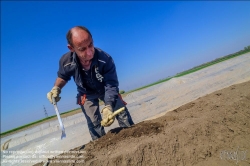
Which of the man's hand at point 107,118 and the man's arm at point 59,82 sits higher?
the man's arm at point 59,82

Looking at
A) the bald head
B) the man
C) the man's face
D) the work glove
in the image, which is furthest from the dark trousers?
the bald head

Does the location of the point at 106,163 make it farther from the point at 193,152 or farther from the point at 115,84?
the point at 115,84

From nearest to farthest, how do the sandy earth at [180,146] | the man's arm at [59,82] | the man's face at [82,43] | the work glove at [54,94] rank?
the sandy earth at [180,146]
the man's face at [82,43]
the work glove at [54,94]
the man's arm at [59,82]

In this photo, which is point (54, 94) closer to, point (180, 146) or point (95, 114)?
point (95, 114)

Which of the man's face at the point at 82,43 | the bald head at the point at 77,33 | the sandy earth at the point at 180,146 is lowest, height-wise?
the sandy earth at the point at 180,146

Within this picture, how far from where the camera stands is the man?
2275mm

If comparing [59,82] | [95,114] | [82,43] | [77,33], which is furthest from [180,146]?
[59,82]

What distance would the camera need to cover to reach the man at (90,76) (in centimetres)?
228

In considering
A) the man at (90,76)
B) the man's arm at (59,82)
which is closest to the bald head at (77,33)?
the man at (90,76)

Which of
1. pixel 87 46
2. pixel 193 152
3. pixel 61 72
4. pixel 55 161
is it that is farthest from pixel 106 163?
pixel 61 72

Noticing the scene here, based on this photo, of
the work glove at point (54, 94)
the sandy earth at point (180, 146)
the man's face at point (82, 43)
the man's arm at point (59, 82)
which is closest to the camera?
the sandy earth at point (180, 146)

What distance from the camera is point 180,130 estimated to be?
209 cm

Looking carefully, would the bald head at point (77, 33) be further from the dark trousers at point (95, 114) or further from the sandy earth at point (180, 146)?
the sandy earth at point (180, 146)

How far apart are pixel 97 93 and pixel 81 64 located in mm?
610
